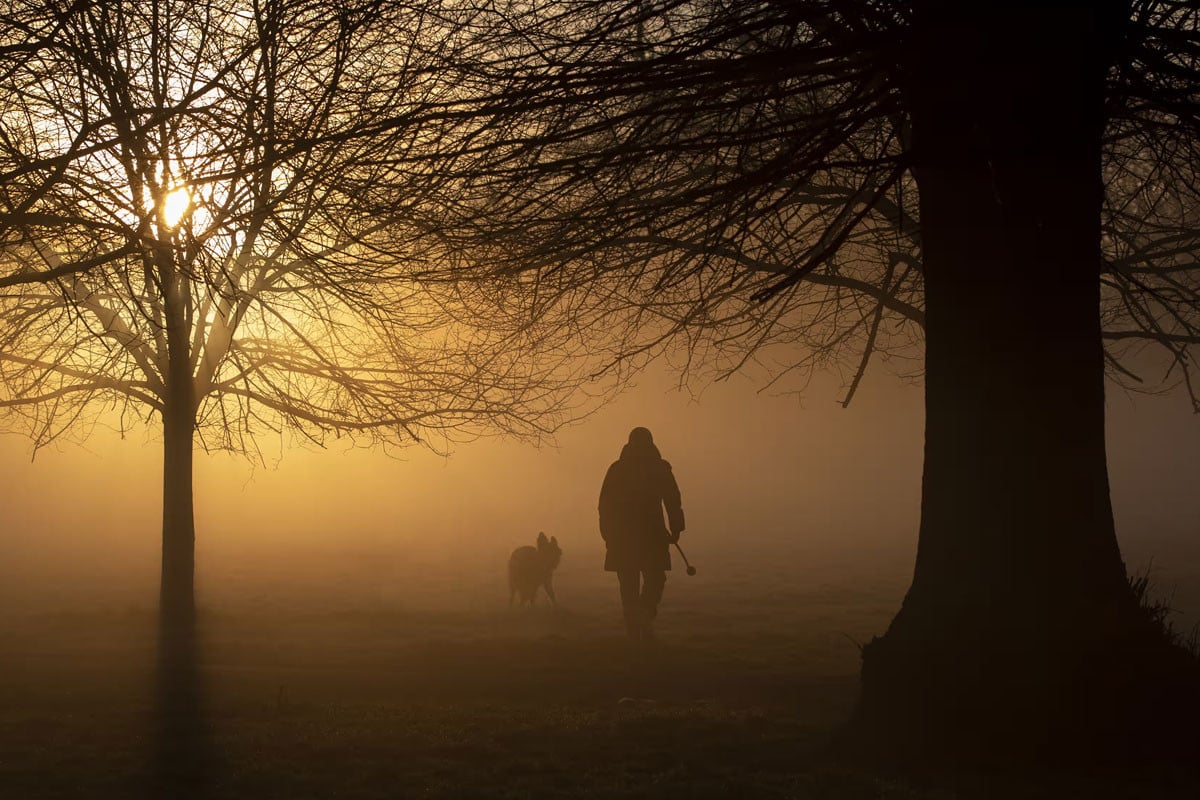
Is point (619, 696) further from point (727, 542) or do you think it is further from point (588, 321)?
point (727, 542)

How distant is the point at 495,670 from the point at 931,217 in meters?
5.29

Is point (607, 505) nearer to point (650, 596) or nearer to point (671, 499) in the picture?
point (671, 499)

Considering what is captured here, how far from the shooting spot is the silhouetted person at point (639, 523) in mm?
10641

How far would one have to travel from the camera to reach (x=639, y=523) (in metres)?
10.6

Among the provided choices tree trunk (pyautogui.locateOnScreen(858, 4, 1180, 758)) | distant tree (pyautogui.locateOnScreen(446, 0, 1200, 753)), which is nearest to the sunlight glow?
distant tree (pyautogui.locateOnScreen(446, 0, 1200, 753))

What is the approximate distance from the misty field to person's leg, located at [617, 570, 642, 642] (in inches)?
7.8

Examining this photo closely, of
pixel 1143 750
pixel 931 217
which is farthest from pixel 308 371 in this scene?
pixel 1143 750

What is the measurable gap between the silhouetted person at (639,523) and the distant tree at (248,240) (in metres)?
1.24

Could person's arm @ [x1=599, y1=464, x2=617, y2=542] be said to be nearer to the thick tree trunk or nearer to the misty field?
the misty field

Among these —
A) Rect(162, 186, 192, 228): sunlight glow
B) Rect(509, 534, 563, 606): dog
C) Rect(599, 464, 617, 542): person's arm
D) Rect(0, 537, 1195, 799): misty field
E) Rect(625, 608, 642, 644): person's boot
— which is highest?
Rect(162, 186, 192, 228): sunlight glow

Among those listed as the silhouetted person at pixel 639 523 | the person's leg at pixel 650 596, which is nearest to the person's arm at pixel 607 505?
the silhouetted person at pixel 639 523

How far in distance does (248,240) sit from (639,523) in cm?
452

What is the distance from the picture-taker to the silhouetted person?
10.6m

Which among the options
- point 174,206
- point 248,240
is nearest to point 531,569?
point 248,240
